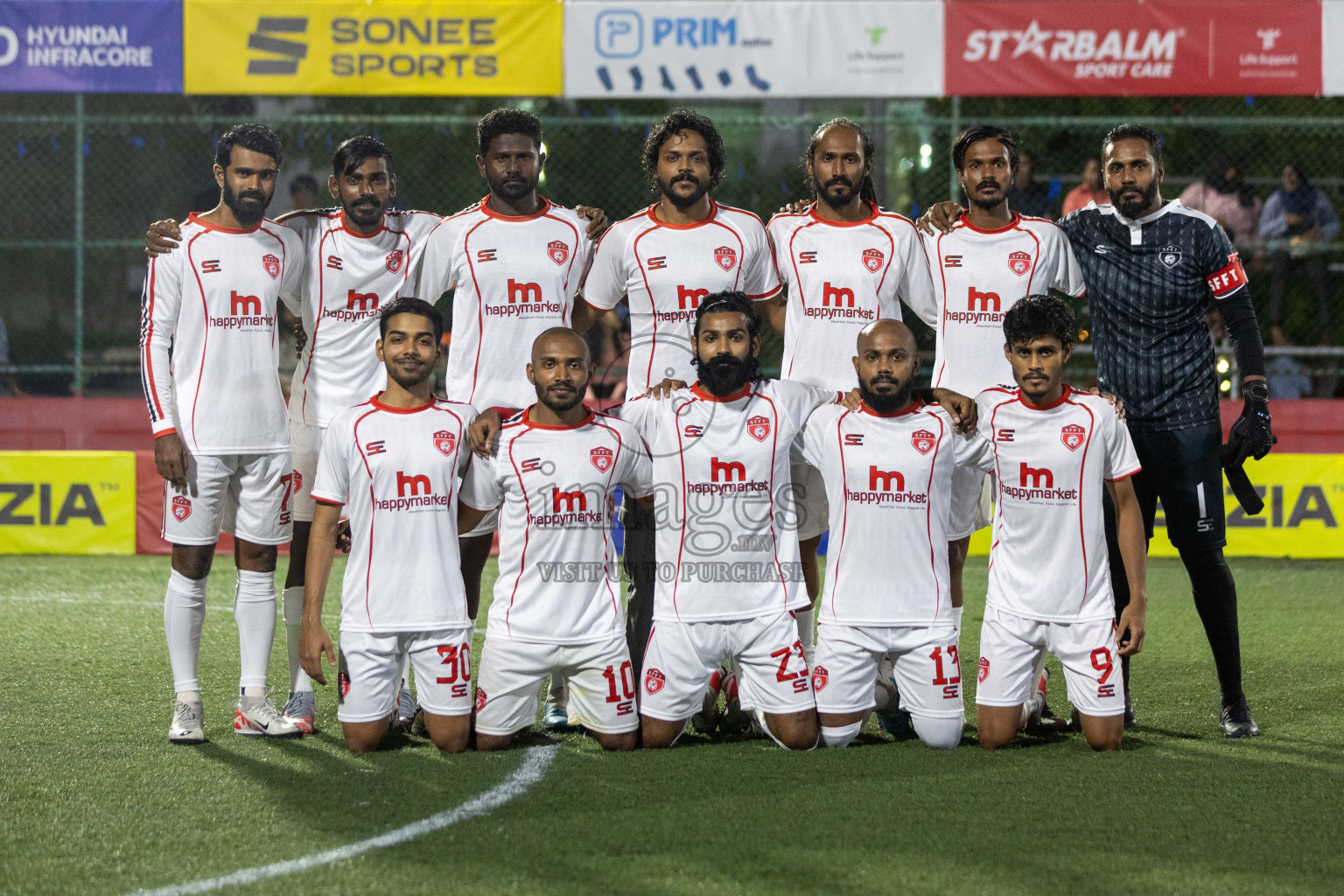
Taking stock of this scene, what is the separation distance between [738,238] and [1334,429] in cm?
670

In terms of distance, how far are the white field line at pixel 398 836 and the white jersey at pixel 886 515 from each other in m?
1.14

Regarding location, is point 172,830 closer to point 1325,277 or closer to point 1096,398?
point 1096,398

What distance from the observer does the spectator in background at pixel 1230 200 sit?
37.7 ft

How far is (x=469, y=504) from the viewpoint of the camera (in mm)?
4934

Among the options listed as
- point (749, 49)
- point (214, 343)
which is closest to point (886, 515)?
point (214, 343)

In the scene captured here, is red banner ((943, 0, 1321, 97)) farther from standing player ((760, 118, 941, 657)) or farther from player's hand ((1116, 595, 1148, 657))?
player's hand ((1116, 595, 1148, 657))

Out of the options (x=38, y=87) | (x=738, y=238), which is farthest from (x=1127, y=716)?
(x=38, y=87)

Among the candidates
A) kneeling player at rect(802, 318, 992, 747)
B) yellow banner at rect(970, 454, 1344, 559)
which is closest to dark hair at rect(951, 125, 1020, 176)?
kneeling player at rect(802, 318, 992, 747)

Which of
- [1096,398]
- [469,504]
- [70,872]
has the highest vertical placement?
[1096,398]

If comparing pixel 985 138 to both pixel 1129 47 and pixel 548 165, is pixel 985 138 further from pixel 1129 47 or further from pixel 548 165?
pixel 548 165

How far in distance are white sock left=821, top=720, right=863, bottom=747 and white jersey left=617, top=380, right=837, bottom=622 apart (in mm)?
433

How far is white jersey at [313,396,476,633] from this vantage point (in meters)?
4.76

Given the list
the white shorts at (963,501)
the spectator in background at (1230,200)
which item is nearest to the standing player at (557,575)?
the white shorts at (963,501)

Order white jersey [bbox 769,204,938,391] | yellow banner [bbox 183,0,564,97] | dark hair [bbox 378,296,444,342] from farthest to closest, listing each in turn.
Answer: yellow banner [bbox 183,0,564,97], white jersey [bbox 769,204,938,391], dark hair [bbox 378,296,444,342]
